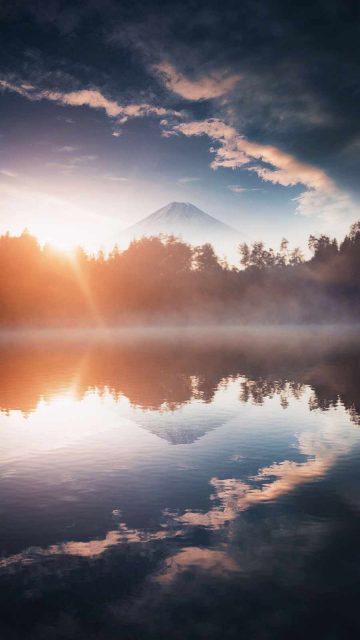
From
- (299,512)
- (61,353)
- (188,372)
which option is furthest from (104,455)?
(61,353)

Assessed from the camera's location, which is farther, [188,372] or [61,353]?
[61,353]

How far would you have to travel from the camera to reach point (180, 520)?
18.3 meters

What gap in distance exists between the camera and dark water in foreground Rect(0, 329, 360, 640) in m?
12.8

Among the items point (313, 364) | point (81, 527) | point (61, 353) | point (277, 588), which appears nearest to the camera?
point (277, 588)

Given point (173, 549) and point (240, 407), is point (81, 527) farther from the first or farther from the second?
point (240, 407)

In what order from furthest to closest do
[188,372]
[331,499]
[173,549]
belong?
[188,372], [331,499], [173,549]

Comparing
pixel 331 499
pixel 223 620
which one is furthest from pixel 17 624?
pixel 331 499

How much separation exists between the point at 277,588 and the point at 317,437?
16.6 meters

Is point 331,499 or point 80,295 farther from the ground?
point 80,295

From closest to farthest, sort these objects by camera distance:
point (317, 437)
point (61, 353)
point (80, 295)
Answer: point (317, 437)
point (61, 353)
point (80, 295)

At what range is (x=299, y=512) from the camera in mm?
18797

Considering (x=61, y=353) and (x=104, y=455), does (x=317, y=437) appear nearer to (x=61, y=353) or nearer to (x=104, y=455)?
(x=104, y=455)

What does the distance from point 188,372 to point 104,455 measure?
115 feet

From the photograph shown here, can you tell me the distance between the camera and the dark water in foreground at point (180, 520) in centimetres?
1280
